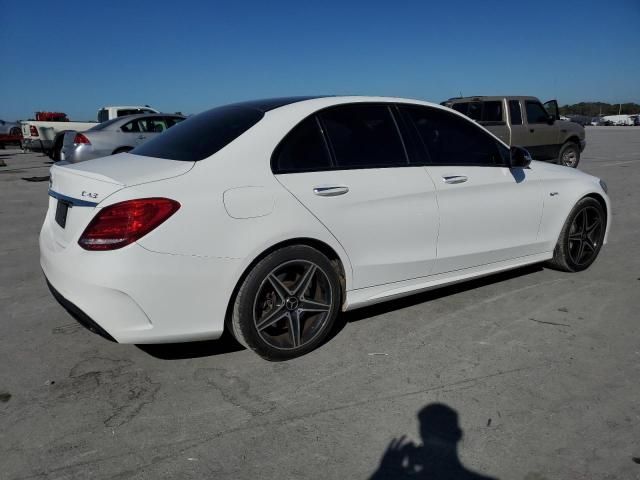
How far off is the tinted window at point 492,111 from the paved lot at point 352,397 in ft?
27.3

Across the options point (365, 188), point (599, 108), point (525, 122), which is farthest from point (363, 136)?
point (599, 108)

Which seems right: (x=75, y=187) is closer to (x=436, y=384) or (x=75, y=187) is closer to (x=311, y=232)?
(x=311, y=232)

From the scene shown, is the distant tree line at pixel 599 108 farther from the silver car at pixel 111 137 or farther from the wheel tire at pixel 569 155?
the silver car at pixel 111 137

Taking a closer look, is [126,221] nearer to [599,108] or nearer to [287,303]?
[287,303]

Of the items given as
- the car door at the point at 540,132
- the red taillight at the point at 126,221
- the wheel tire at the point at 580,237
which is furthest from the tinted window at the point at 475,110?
the red taillight at the point at 126,221

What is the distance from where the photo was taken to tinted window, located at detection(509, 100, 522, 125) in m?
11.7

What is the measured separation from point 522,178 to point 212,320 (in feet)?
9.08

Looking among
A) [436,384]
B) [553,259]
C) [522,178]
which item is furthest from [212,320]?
[553,259]

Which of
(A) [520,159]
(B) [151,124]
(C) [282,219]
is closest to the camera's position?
(C) [282,219]

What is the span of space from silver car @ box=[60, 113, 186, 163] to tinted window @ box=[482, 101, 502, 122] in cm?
722

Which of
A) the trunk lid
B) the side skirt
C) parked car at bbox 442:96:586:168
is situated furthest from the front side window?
the side skirt

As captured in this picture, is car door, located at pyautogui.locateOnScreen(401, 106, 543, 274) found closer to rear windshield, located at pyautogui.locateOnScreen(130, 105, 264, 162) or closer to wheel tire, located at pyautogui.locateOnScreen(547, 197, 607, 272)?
wheel tire, located at pyautogui.locateOnScreen(547, 197, 607, 272)

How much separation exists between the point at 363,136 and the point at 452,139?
856 mm

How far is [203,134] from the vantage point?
331 cm
